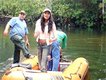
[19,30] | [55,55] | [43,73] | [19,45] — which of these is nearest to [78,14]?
[19,45]

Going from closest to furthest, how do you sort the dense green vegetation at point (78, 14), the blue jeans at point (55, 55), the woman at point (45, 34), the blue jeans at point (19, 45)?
1. the woman at point (45, 34)
2. the blue jeans at point (55, 55)
3. the blue jeans at point (19, 45)
4. the dense green vegetation at point (78, 14)

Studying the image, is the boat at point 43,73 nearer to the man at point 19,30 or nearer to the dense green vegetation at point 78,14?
the man at point 19,30

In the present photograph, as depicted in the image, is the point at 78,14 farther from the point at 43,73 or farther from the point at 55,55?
the point at 43,73

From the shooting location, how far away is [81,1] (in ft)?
169

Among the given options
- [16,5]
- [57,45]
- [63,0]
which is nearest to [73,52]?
[57,45]

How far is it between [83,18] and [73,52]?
29875mm

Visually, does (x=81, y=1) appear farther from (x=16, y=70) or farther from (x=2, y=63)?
(x=16, y=70)

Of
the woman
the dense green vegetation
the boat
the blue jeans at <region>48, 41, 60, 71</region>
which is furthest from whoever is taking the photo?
the dense green vegetation

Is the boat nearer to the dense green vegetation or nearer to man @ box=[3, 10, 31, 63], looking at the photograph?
man @ box=[3, 10, 31, 63]

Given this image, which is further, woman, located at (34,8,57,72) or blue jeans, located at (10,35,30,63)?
blue jeans, located at (10,35,30,63)

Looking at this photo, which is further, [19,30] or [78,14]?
[78,14]

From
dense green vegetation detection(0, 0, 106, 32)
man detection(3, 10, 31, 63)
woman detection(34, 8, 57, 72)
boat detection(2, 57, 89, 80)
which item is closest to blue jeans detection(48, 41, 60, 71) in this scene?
boat detection(2, 57, 89, 80)

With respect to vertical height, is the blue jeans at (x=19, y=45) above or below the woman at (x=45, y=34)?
below

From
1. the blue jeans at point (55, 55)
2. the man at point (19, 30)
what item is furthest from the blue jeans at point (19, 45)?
the blue jeans at point (55, 55)
